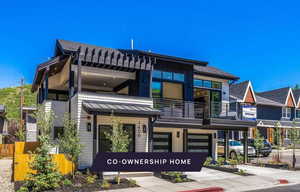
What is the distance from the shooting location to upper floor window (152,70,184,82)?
21531 millimetres

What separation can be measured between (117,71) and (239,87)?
30.4 m

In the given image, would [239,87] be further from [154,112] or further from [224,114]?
[154,112]

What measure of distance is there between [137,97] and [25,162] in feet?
23.5

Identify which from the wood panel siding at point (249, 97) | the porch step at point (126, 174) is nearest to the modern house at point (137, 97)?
the porch step at point (126, 174)

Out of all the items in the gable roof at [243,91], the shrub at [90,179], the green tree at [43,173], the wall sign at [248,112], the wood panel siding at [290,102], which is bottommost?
the shrub at [90,179]

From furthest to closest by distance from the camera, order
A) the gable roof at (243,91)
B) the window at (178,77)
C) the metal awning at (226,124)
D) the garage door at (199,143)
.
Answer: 1. the gable roof at (243,91)
2. the garage door at (199,143)
3. the window at (178,77)
4. the metal awning at (226,124)

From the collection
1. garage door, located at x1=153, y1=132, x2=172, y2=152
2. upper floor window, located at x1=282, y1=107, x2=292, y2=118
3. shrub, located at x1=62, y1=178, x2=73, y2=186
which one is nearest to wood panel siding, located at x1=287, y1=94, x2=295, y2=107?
upper floor window, located at x1=282, y1=107, x2=292, y2=118

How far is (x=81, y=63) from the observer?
17719 mm

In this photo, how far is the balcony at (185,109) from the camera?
20656 millimetres

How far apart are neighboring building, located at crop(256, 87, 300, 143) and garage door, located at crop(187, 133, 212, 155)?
2228cm

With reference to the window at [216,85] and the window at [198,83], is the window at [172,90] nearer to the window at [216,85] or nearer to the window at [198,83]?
the window at [198,83]

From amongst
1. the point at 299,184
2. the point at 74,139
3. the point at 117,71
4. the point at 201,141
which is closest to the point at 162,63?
the point at 117,71

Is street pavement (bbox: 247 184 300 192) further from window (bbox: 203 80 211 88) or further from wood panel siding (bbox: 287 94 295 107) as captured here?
wood panel siding (bbox: 287 94 295 107)

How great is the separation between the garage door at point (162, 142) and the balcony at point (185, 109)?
1698mm
